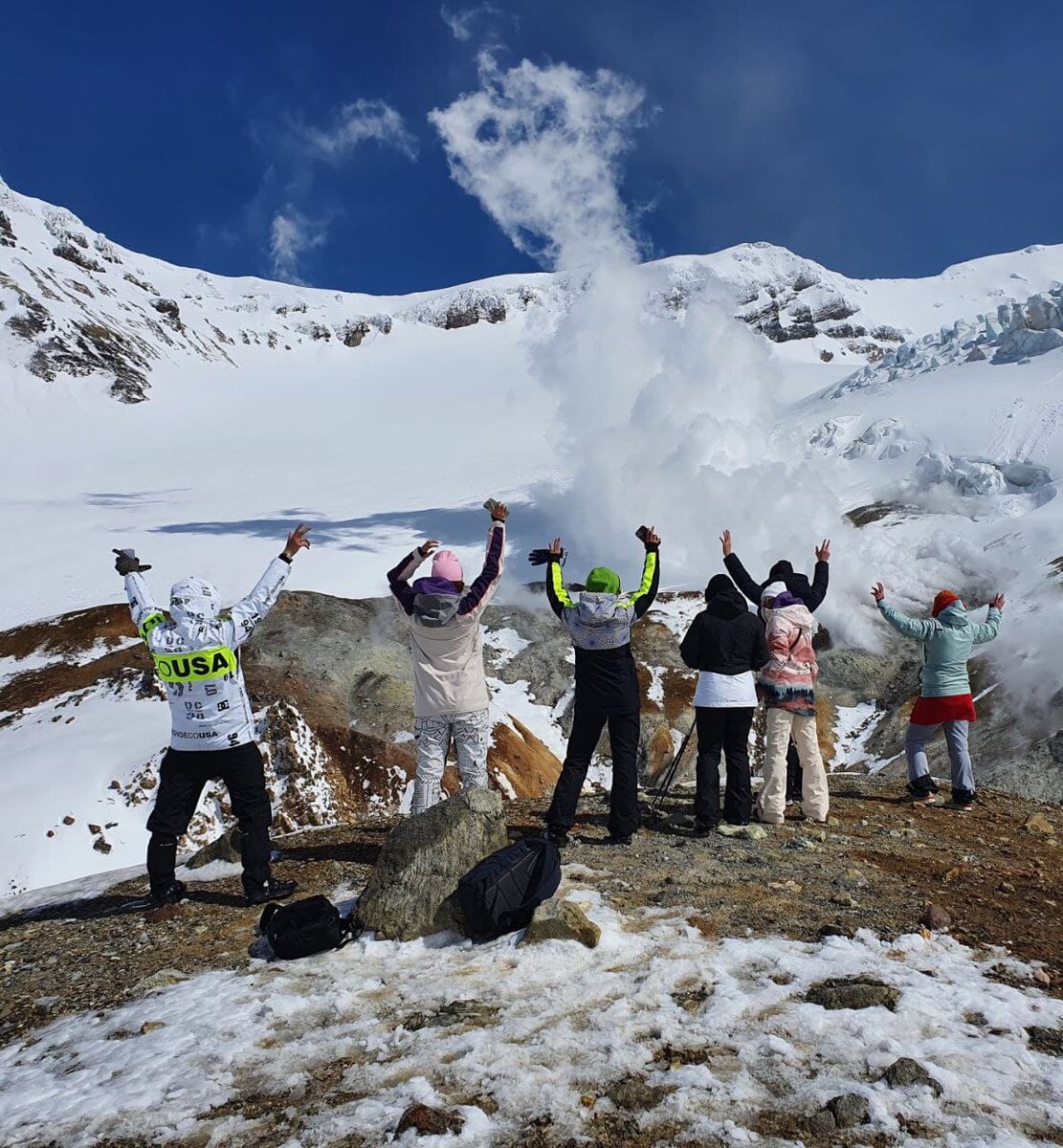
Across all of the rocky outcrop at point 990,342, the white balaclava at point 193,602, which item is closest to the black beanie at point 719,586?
the white balaclava at point 193,602

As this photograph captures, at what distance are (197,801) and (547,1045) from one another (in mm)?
3766

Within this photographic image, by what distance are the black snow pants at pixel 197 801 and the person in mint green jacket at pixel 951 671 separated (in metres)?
7.04

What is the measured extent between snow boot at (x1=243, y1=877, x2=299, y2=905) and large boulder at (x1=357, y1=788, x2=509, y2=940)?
1.26 meters

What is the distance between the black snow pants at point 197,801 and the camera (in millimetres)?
6184

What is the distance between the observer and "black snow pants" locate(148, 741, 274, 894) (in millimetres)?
6184

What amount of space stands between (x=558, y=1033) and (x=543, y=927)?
3.34ft

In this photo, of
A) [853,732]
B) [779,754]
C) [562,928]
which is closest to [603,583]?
[779,754]

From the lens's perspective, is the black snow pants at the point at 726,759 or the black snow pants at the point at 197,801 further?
the black snow pants at the point at 726,759

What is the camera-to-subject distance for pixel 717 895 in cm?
593

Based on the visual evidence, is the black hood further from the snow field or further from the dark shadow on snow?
the dark shadow on snow

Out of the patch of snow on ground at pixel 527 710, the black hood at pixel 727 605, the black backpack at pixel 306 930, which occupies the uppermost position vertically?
the black hood at pixel 727 605

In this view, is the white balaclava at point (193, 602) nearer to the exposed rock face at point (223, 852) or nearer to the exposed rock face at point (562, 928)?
the exposed rock face at point (223, 852)

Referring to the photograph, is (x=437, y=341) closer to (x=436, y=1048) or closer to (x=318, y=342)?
(x=318, y=342)

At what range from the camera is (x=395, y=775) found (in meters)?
16.8
